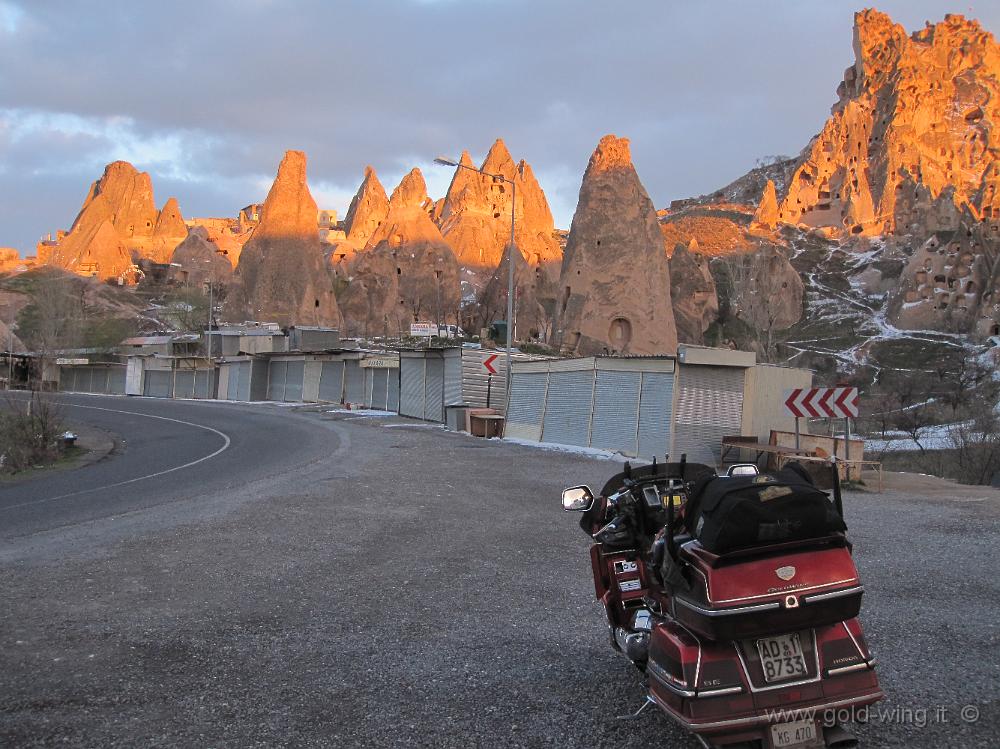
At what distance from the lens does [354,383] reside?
3947 centimetres

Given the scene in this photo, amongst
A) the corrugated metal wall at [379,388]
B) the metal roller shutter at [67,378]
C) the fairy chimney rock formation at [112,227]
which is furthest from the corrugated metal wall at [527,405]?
the fairy chimney rock formation at [112,227]

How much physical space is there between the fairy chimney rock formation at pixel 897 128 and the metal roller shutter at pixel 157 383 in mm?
106054

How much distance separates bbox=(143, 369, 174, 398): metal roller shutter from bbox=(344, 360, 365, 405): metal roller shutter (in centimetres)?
2487

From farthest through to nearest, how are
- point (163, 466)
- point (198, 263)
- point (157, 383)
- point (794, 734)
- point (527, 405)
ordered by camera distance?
point (198, 263) < point (157, 383) < point (527, 405) < point (163, 466) < point (794, 734)

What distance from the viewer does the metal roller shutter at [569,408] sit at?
20.7m

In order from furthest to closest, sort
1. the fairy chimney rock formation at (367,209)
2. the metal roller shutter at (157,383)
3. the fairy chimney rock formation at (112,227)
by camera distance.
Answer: the fairy chimney rock formation at (367,209)
the fairy chimney rock formation at (112,227)
the metal roller shutter at (157,383)

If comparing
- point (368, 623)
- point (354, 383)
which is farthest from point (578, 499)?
point (354, 383)

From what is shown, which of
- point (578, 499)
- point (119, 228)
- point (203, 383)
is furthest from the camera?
point (119, 228)

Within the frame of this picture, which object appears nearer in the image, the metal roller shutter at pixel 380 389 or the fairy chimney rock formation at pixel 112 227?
the metal roller shutter at pixel 380 389

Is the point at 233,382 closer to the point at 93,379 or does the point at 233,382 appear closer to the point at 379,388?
the point at 379,388

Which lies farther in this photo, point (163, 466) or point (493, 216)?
point (493, 216)

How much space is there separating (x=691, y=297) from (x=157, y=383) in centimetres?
4751

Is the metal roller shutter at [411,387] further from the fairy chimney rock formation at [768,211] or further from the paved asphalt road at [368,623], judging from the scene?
the fairy chimney rock formation at [768,211]

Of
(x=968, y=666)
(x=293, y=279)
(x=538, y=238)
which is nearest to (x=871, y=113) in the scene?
(x=538, y=238)
